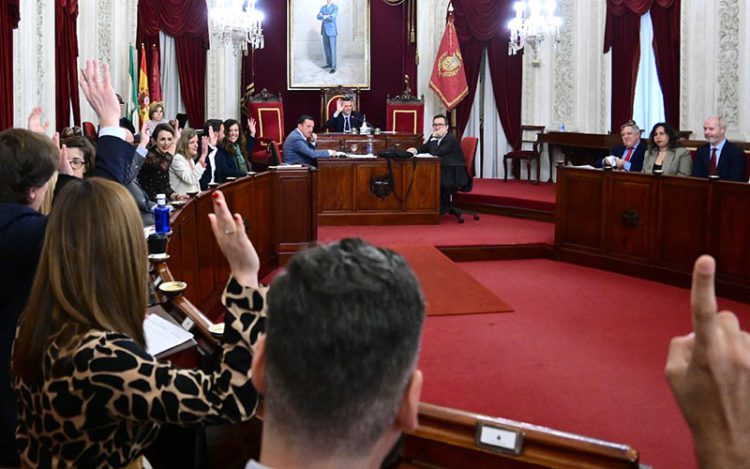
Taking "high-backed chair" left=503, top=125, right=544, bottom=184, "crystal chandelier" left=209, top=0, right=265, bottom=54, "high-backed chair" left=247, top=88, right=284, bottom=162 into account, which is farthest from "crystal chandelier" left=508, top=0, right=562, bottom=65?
"high-backed chair" left=247, top=88, right=284, bottom=162

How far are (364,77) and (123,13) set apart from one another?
486cm

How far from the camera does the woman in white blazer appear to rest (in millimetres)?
7418

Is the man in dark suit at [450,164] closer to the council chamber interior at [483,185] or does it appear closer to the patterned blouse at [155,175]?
the council chamber interior at [483,185]

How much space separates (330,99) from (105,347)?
1291 cm

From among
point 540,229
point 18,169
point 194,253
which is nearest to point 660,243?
point 540,229

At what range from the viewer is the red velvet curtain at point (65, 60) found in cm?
894

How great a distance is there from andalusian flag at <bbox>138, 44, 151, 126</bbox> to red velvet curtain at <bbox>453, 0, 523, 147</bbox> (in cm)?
573

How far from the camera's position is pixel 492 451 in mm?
2129

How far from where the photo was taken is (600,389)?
447 centimetres

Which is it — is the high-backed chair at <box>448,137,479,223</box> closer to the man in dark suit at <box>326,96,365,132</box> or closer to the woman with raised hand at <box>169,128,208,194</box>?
the man in dark suit at <box>326,96,365,132</box>

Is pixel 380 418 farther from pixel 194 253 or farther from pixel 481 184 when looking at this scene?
pixel 481 184

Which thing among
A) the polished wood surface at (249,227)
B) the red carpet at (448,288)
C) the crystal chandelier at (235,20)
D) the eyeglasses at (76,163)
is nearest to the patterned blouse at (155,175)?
the polished wood surface at (249,227)

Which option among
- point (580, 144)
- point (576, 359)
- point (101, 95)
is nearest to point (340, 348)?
point (101, 95)

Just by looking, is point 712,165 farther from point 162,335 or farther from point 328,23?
point 328,23
